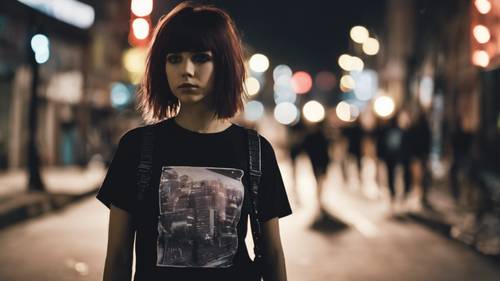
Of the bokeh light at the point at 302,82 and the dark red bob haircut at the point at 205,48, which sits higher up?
the dark red bob haircut at the point at 205,48

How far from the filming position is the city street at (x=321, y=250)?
765cm

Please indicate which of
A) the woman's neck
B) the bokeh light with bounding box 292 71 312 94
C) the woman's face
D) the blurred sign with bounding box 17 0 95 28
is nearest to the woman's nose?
the woman's face

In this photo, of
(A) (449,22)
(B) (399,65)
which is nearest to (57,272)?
(A) (449,22)

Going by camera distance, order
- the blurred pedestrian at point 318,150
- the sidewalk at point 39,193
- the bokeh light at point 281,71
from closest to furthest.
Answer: the sidewalk at point 39,193, the blurred pedestrian at point 318,150, the bokeh light at point 281,71

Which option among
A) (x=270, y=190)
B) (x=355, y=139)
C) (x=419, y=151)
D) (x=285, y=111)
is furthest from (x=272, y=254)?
(x=285, y=111)

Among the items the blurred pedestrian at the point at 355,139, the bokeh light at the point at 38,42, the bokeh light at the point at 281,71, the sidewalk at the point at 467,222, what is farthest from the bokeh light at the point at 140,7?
the bokeh light at the point at 281,71

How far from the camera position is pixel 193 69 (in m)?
2.34

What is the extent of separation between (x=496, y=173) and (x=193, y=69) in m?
20.8

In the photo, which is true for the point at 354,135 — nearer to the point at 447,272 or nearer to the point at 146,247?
the point at 447,272

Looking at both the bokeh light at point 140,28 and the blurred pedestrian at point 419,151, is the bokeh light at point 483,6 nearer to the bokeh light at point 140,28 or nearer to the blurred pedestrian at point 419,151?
the blurred pedestrian at point 419,151

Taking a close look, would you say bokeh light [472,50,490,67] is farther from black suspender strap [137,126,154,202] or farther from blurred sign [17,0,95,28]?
blurred sign [17,0,95,28]

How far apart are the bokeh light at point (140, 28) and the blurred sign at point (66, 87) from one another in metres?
5.07

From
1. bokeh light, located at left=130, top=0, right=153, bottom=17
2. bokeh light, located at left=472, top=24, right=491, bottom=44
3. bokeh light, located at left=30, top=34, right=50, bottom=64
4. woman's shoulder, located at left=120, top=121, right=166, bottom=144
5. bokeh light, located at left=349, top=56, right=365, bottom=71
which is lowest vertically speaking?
bokeh light, located at left=349, top=56, right=365, bottom=71

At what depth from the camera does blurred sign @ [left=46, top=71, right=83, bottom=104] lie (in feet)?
87.7
